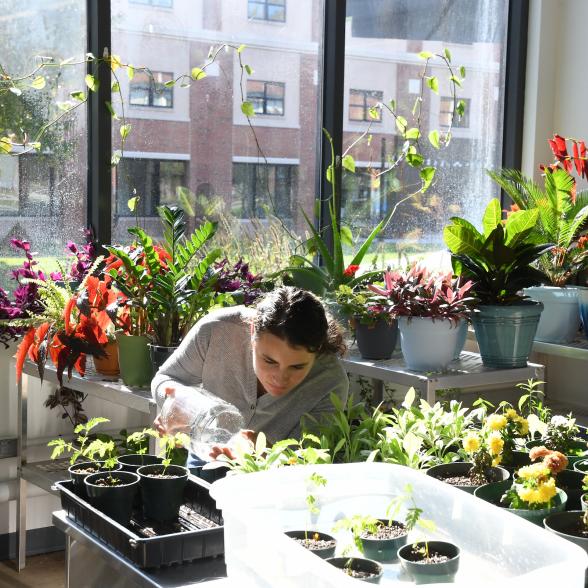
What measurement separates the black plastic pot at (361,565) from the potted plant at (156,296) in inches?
73.3

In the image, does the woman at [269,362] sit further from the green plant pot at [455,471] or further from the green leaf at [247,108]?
the green leaf at [247,108]

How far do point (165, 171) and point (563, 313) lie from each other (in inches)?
69.3

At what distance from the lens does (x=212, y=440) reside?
193cm

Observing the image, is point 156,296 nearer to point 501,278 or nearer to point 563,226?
point 501,278

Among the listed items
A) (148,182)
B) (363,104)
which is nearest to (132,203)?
(148,182)

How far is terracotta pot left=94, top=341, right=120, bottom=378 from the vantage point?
3252 mm

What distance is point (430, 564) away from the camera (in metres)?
1.26

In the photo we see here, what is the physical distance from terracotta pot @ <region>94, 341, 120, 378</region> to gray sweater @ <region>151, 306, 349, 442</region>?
653 millimetres

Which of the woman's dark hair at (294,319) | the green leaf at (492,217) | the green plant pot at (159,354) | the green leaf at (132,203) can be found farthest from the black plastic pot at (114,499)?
the green leaf at (132,203)

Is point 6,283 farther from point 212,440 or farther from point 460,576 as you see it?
point 460,576

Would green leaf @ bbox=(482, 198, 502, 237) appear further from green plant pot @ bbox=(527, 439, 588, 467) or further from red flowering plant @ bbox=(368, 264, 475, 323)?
green plant pot @ bbox=(527, 439, 588, 467)

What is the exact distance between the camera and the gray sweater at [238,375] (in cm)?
248

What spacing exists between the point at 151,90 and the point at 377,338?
1.44m

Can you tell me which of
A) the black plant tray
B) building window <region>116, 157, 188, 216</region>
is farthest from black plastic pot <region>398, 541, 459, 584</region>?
building window <region>116, 157, 188, 216</region>
